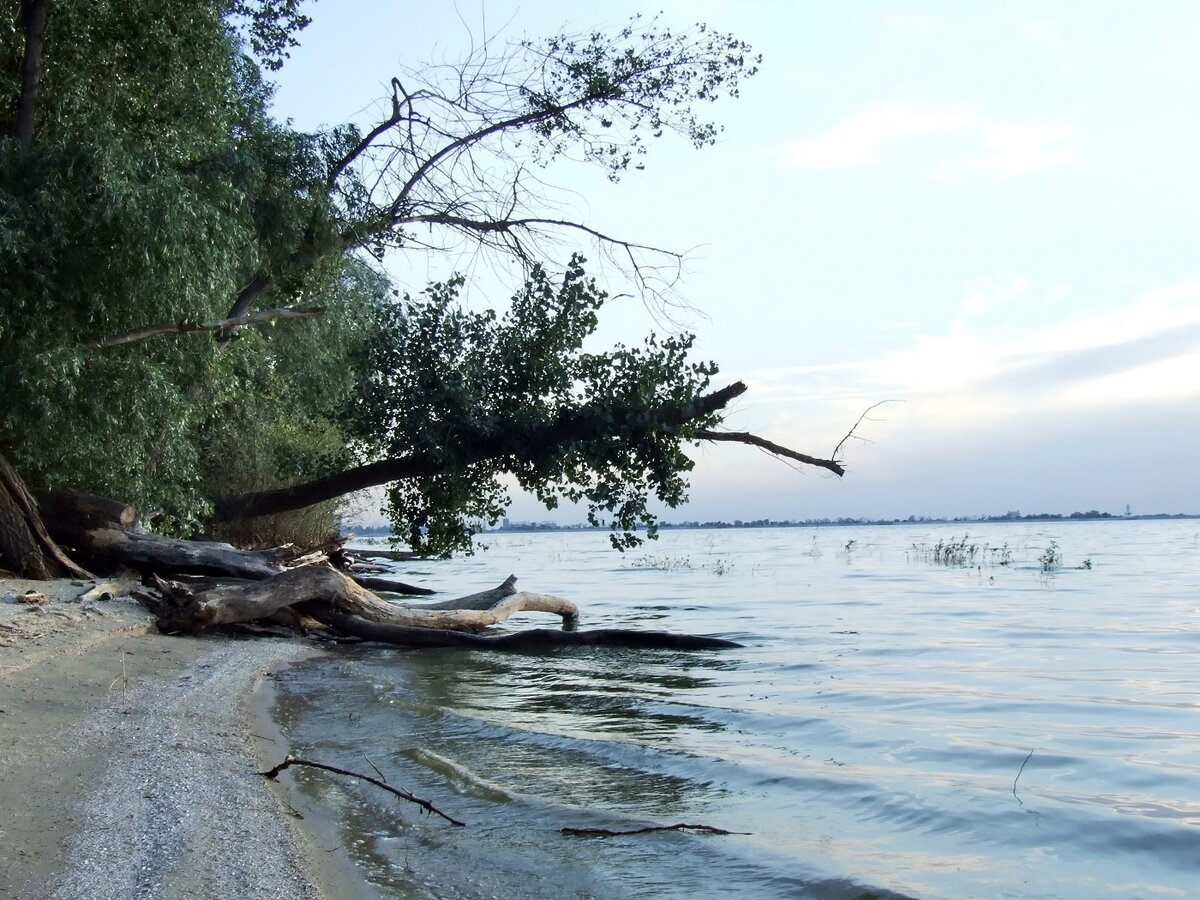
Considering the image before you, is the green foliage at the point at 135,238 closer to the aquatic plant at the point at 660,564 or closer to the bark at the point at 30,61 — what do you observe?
the bark at the point at 30,61

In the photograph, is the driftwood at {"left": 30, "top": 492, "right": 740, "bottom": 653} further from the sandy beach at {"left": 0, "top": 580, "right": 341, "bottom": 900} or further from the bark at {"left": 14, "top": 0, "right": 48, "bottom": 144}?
the bark at {"left": 14, "top": 0, "right": 48, "bottom": 144}

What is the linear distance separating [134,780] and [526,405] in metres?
10.1

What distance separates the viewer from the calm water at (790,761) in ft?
17.2

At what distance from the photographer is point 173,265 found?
37.6 feet

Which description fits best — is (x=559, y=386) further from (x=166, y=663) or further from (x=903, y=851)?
(x=903, y=851)

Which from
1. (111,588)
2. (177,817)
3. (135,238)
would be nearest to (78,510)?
(111,588)

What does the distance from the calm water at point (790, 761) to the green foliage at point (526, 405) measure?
2.70m

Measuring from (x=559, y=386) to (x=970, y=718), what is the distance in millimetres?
7752

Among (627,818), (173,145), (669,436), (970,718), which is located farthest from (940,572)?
(627,818)

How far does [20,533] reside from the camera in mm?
13742

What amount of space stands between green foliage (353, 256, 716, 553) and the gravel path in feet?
24.8

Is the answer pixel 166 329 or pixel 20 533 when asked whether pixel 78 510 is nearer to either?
pixel 20 533

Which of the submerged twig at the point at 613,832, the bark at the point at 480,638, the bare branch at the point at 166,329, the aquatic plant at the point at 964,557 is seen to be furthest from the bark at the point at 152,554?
the aquatic plant at the point at 964,557

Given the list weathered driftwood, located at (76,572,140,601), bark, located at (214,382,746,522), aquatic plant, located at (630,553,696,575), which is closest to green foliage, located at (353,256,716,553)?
bark, located at (214,382,746,522)
